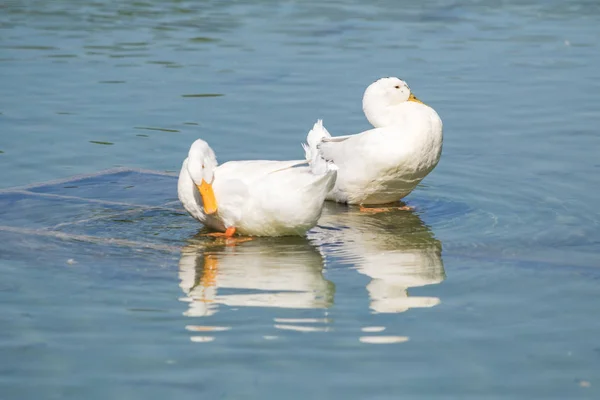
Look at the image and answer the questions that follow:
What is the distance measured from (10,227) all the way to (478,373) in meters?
4.35

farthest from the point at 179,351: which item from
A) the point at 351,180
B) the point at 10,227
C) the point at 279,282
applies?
the point at 351,180

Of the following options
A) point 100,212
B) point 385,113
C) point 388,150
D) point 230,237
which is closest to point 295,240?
point 230,237

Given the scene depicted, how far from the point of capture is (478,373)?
5836 millimetres

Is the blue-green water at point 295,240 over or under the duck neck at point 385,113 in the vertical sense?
under

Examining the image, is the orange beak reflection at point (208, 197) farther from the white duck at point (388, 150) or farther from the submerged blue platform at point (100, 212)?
the white duck at point (388, 150)

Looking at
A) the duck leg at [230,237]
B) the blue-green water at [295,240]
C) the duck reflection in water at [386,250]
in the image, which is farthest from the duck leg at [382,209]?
the duck leg at [230,237]

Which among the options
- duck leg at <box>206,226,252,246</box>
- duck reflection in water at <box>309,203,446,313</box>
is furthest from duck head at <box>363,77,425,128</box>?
duck leg at <box>206,226,252,246</box>

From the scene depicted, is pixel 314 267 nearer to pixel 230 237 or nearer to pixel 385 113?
pixel 230 237

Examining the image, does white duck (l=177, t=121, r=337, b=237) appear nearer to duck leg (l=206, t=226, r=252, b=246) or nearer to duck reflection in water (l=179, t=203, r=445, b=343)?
duck leg (l=206, t=226, r=252, b=246)

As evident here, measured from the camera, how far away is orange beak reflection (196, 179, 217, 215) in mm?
8227

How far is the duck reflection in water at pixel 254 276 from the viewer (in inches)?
273

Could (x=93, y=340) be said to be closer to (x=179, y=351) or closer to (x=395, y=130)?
(x=179, y=351)

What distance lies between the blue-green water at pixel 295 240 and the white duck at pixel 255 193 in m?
0.22

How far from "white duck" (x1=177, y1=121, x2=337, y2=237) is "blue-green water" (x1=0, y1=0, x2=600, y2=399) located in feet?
0.72
